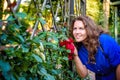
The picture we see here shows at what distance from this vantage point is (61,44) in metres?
3.03

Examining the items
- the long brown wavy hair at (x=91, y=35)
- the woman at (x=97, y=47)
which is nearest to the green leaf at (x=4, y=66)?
the woman at (x=97, y=47)

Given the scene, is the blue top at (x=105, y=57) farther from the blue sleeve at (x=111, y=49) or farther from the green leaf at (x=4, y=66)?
the green leaf at (x=4, y=66)

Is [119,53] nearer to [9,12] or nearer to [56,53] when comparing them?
[56,53]

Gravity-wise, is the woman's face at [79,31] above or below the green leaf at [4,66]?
below

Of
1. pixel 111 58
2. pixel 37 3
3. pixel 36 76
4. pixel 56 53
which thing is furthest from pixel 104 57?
pixel 36 76

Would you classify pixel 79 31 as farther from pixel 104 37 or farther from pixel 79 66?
pixel 79 66

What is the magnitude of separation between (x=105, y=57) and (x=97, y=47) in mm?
122

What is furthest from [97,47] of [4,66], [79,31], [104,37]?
[4,66]

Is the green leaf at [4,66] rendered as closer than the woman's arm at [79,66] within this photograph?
Yes

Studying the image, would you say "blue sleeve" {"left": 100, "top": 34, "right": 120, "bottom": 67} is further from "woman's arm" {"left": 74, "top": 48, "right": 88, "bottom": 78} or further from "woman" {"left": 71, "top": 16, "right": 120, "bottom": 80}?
"woman's arm" {"left": 74, "top": 48, "right": 88, "bottom": 78}

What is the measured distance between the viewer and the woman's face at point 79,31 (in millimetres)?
3240

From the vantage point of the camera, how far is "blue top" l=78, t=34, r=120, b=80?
10.5 ft

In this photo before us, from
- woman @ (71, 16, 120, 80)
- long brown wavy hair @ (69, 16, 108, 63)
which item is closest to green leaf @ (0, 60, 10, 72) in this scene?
woman @ (71, 16, 120, 80)

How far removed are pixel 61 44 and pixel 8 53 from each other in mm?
1311
